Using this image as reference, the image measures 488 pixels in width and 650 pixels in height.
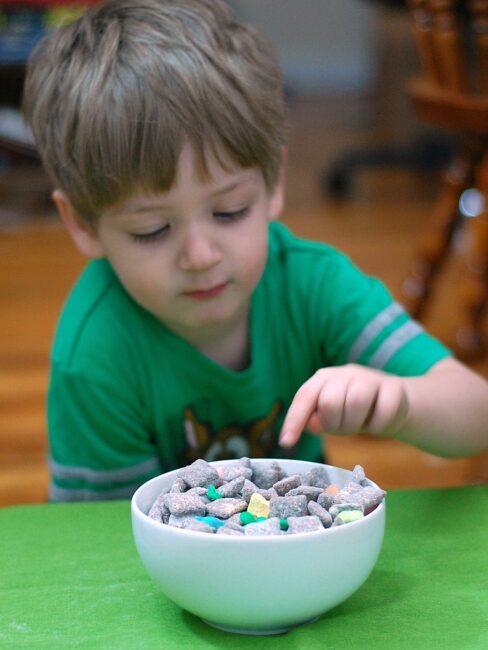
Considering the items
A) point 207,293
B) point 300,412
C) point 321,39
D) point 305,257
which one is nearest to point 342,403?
point 300,412

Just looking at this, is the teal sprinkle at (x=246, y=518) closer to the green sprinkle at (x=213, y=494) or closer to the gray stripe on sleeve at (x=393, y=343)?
the green sprinkle at (x=213, y=494)

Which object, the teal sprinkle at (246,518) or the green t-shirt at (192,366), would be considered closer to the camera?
the teal sprinkle at (246,518)

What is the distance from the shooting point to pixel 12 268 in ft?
10.3

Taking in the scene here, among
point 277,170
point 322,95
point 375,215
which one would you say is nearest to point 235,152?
point 277,170

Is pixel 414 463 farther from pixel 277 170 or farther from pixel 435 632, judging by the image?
pixel 435 632

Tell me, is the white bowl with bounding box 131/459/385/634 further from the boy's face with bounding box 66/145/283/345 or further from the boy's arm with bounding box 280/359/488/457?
the boy's face with bounding box 66/145/283/345

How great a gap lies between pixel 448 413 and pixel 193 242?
0.98 ft

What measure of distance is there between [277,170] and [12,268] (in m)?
2.17

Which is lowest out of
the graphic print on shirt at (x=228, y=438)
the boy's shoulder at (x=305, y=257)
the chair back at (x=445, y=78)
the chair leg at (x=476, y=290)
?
the chair leg at (x=476, y=290)

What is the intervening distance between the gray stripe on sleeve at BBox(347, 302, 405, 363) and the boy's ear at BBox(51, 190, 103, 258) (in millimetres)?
314

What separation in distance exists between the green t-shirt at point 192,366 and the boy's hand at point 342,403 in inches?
10.3

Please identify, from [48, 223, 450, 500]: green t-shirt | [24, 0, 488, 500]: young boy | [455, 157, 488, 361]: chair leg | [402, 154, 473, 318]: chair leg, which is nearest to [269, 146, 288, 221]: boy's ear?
[24, 0, 488, 500]: young boy

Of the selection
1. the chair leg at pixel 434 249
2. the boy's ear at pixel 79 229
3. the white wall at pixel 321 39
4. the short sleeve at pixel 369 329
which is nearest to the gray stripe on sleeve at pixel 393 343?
the short sleeve at pixel 369 329

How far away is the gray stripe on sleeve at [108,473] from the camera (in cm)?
113
